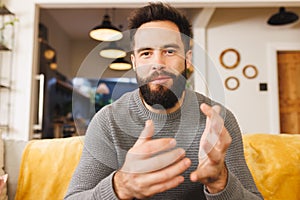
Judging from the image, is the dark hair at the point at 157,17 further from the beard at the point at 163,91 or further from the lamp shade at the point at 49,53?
the lamp shade at the point at 49,53

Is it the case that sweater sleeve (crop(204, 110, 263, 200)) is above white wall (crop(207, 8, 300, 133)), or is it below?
below

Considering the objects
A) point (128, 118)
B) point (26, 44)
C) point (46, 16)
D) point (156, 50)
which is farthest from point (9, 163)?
point (46, 16)

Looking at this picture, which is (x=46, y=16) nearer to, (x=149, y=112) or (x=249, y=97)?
(x=249, y=97)

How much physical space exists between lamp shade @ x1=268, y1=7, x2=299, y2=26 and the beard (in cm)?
308

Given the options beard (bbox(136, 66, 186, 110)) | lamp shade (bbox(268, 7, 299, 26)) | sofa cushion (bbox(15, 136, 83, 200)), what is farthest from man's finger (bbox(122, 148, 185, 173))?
lamp shade (bbox(268, 7, 299, 26))

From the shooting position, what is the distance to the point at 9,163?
1.24 meters

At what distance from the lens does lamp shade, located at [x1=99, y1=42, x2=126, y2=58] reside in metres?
0.56

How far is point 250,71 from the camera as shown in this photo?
355 centimetres

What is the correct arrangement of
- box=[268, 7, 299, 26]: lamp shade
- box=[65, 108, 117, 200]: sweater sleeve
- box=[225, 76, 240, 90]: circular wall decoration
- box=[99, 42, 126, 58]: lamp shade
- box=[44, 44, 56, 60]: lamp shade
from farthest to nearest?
box=[44, 44, 56, 60]: lamp shade → box=[225, 76, 240, 90]: circular wall decoration → box=[268, 7, 299, 26]: lamp shade → box=[65, 108, 117, 200]: sweater sleeve → box=[99, 42, 126, 58]: lamp shade

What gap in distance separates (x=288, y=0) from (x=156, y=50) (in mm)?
2447

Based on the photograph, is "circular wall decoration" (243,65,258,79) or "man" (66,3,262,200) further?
"circular wall decoration" (243,65,258,79)

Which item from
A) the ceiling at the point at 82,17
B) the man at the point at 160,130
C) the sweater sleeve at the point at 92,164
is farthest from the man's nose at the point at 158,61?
the ceiling at the point at 82,17

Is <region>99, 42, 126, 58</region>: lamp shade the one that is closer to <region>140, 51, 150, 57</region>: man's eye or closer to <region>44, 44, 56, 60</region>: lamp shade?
<region>140, 51, 150, 57</region>: man's eye

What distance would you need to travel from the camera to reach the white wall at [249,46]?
3.49 metres
